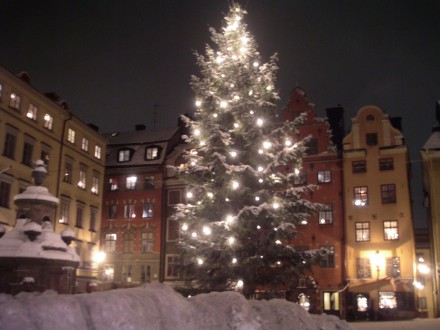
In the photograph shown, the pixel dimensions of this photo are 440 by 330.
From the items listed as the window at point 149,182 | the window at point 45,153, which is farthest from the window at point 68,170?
the window at point 149,182

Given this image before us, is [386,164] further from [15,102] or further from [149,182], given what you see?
[15,102]

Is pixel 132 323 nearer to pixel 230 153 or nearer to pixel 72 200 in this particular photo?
pixel 230 153

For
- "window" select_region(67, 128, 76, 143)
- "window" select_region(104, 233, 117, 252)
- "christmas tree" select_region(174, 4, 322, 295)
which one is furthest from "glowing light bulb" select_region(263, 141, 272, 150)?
"window" select_region(104, 233, 117, 252)

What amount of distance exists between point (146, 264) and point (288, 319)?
3844 centimetres

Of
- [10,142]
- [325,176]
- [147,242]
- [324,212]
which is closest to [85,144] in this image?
[147,242]

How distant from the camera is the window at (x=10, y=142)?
3750 centimetres

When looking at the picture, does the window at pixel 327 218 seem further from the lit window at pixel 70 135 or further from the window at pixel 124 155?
the lit window at pixel 70 135

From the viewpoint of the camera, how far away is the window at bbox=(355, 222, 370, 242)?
43.4 metres

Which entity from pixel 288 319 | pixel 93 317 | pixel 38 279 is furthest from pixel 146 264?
pixel 93 317

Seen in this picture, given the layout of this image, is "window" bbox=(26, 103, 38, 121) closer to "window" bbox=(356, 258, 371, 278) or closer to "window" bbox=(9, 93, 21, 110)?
"window" bbox=(9, 93, 21, 110)

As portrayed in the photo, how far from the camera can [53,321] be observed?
8508 mm

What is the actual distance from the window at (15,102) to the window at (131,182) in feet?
51.5

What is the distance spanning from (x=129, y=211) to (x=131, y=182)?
2714 millimetres

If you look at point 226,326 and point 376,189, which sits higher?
point 376,189
